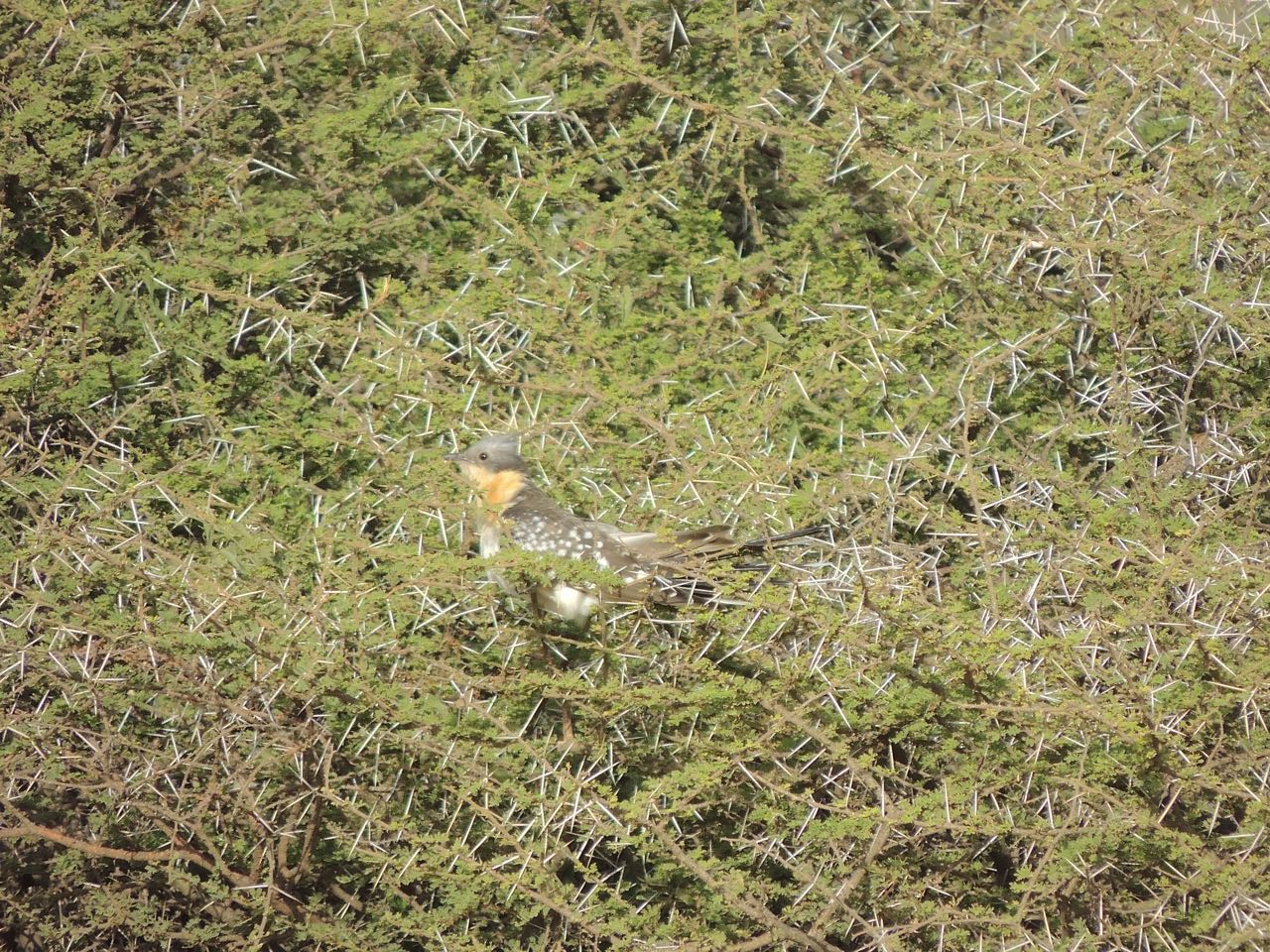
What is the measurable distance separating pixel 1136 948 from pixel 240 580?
89.7 inches

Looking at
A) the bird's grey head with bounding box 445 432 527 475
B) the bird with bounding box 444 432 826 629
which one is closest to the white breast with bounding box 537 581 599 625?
the bird with bounding box 444 432 826 629

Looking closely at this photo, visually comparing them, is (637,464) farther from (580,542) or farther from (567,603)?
(567,603)

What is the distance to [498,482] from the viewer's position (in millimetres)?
3953

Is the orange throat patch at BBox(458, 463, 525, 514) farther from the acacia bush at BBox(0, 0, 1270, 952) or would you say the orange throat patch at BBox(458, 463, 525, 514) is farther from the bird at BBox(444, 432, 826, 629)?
the acacia bush at BBox(0, 0, 1270, 952)

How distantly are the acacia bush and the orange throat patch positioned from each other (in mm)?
128

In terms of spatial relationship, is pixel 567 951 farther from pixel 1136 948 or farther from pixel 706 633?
pixel 1136 948

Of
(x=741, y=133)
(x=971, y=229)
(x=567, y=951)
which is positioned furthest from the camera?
(x=741, y=133)

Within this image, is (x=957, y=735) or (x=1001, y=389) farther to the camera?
(x=1001, y=389)

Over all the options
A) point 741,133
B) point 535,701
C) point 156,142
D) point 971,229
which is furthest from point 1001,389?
point 156,142

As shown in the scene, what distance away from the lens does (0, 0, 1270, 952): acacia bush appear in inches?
125

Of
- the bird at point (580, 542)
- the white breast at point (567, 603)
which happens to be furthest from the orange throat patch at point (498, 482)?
the white breast at point (567, 603)

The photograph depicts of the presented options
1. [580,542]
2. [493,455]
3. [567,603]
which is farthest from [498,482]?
[567,603]

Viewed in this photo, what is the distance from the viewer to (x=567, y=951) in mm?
3549

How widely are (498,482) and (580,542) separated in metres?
0.35
